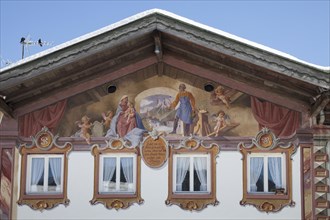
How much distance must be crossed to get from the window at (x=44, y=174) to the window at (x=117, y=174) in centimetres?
92

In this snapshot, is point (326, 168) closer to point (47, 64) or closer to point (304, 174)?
point (304, 174)

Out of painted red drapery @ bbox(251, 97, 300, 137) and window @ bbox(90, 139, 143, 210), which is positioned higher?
painted red drapery @ bbox(251, 97, 300, 137)

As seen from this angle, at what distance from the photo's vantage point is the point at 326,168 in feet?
54.6

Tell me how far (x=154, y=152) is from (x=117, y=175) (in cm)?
95

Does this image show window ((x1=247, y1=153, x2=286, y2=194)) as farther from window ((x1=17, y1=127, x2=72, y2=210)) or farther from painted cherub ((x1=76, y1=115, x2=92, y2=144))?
window ((x1=17, y1=127, x2=72, y2=210))

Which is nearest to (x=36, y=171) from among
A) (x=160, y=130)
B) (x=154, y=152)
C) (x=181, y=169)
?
(x=154, y=152)

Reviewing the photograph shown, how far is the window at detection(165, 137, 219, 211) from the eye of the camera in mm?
16812

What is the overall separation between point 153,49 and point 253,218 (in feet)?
14.2

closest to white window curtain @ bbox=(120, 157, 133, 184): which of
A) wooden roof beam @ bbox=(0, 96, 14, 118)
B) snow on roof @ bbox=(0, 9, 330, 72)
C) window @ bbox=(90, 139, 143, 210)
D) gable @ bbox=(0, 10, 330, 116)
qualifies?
window @ bbox=(90, 139, 143, 210)

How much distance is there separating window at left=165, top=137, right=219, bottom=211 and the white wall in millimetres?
126

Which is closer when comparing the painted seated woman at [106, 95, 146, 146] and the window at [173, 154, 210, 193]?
the window at [173, 154, 210, 193]

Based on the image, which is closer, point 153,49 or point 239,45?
point 239,45

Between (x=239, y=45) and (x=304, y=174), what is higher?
(x=239, y=45)

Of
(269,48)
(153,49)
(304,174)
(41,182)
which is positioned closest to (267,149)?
(304,174)
